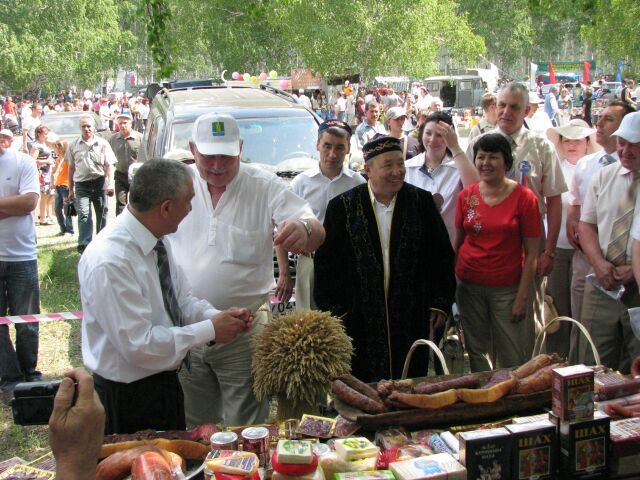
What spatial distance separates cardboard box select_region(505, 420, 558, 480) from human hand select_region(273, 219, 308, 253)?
1.37m

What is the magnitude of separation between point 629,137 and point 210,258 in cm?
273

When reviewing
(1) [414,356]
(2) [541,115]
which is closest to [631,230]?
(1) [414,356]

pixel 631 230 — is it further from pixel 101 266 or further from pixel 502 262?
pixel 101 266

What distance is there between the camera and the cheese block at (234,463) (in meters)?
2.38

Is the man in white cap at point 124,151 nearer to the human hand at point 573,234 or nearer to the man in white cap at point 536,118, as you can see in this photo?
the man in white cap at point 536,118

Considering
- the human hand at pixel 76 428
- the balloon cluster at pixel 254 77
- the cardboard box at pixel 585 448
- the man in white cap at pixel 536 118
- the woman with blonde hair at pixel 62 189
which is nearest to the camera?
the human hand at pixel 76 428

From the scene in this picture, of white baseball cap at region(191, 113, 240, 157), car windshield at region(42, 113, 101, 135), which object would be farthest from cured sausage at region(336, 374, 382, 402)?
car windshield at region(42, 113, 101, 135)

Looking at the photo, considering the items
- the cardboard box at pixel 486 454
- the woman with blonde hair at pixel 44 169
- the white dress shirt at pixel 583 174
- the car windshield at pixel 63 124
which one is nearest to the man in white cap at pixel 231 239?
the cardboard box at pixel 486 454

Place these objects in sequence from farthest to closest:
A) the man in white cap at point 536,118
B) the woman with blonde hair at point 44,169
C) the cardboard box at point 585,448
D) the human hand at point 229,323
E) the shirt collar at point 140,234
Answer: the woman with blonde hair at point 44,169, the man in white cap at point 536,118, the human hand at point 229,323, the shirt collar at point 140,234, the cardboard box at point 585,448

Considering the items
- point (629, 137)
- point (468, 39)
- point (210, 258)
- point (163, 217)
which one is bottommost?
point (210, 258)

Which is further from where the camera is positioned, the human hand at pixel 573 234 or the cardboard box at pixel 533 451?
the human hand at pixel 573 234

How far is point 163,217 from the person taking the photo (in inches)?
117

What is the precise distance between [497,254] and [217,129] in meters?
2.11

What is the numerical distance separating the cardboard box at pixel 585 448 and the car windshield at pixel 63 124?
60.8ft
